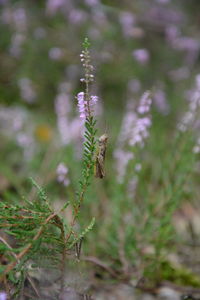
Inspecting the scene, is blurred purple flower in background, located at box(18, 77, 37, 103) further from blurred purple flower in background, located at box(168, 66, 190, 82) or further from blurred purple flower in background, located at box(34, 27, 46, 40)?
blurred purple flower in background, located at box(168, 66, 190, 82)

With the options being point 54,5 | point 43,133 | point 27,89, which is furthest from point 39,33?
point 43,133

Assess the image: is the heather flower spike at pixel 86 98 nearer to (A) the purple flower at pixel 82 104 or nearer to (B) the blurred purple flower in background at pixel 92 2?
(A) the purple flower at pixel 82 104

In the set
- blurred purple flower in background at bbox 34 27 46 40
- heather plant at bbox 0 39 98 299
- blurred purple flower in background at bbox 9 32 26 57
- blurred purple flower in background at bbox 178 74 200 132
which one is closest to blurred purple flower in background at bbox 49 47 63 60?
blurred purple flower in background at bbox 34 27 46 40

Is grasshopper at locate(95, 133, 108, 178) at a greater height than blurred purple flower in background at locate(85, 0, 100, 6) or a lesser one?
lesser

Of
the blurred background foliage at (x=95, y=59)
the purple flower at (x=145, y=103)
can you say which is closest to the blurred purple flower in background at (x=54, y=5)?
the blurred background foliage at (x=95, y=59)

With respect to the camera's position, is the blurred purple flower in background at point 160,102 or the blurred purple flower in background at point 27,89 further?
the blurred purple flower in background at point 27,89

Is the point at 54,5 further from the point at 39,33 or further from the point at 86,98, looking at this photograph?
the point at 86,98

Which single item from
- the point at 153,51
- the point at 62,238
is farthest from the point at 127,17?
the point at 62,238

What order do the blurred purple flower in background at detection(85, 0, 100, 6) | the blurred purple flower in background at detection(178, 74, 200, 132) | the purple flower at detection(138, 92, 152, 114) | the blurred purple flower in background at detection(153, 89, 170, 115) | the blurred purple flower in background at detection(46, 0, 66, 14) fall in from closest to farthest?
the purple flower at detection(138, 92, 152, 114) → the blurred purple flower in background at detection(178, 74, 200, 132) → the blurred purple flower in background at detection(153, 89, 170, 115) → the blurred purple flower in background at detection(85, 0, 100, 6) → the blurred purple flower in background at detection(46, 0, 66, 14)
